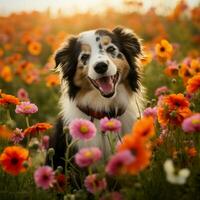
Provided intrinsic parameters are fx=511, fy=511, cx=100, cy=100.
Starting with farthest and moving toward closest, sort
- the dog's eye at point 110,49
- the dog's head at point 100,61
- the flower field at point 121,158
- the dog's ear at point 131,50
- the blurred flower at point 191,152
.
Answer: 1. the dog's ear at point 131,50
2. the dog's eye at point 110,49
3. the dog's head at point 100,61
4. the blurred flower at point 191,152
5. the flower field at point 121,158

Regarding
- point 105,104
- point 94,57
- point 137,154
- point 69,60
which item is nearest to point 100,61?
point 94,57

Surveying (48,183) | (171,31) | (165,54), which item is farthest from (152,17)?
(48,183)

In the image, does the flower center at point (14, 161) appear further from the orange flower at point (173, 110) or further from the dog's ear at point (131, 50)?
the dog's ear at point (131, 50)

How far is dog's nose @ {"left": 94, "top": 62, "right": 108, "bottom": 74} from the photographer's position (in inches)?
184

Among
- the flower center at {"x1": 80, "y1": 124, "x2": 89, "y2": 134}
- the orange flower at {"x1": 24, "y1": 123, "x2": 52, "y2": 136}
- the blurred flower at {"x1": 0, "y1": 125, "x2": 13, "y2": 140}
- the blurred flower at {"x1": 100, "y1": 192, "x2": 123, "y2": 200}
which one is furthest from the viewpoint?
the blurred flower at {"x1": 0, "y1": 125, "x2": 13, "y2": 140}

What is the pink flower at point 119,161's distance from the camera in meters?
2.41

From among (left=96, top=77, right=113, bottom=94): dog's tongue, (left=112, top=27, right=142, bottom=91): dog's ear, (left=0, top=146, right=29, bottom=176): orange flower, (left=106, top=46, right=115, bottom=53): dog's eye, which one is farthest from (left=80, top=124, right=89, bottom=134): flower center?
(left=112, top=27, right=142, bottom=91): dog's ear

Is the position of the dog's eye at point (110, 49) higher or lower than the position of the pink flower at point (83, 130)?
higher

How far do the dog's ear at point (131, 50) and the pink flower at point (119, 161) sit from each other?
2733mm

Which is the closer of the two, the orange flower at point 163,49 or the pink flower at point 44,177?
the pink flower at point 44,177

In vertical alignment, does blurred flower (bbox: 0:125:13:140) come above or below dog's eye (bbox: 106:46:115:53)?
below

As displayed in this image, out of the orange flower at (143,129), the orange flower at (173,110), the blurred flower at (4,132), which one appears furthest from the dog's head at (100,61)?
the orange flower at (143,129)

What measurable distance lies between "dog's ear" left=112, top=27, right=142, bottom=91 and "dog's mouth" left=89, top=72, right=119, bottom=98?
0.32m

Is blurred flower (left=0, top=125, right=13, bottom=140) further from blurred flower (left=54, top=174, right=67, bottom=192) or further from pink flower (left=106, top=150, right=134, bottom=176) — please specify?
pink flower (left=106, top=150, right=134, bottom=176)
